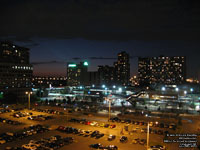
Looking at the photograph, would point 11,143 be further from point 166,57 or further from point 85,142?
point 166,57

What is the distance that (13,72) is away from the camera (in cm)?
4369

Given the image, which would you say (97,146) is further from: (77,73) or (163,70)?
(163,70)

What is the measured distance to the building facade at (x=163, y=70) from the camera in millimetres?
92438

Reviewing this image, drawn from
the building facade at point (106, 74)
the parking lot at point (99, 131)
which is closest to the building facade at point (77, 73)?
the building facade at point (106, 74)

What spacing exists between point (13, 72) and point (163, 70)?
7676 cm

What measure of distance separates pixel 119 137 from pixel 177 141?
422 centimetres

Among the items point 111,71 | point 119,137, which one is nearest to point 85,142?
point 119,137

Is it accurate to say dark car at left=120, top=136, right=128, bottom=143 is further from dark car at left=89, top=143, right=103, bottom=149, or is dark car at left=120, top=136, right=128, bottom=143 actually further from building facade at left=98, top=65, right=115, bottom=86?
building facade at left=98, top=65, right=115, bottom=86

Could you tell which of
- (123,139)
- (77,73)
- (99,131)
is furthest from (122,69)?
(123,139)

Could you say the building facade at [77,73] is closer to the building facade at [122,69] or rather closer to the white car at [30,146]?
the building facade at [122,69]

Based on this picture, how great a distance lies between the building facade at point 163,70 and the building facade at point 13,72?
2448 inches

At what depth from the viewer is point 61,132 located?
15.2 meters

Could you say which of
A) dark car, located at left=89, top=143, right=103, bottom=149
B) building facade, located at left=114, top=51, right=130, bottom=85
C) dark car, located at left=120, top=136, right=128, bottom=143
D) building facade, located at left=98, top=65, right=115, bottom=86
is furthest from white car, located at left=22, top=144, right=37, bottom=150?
building facade, located at left=114, top=51, right=130, bottom=85

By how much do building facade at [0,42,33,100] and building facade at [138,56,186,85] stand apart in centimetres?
6219
